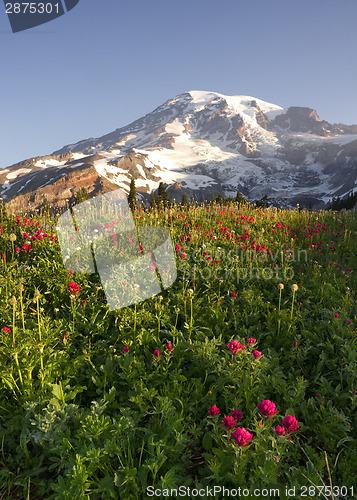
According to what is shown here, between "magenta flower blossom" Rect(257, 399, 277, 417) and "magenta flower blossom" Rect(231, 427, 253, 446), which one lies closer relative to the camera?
"magenta flower blossom" Rect(231, 427, 253, 446)

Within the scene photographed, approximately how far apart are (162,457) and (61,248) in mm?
4123

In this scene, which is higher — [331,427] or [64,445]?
[64,445]

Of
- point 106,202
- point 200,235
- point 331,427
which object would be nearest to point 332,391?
point 331,427

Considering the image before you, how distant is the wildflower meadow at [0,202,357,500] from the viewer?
2252 millimetres

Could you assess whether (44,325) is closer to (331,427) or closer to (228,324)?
(228,324)

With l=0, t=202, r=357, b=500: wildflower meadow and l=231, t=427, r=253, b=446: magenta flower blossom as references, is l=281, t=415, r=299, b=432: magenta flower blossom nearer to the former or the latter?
l=0, t=202, r=357, b=500: wildflower meadow

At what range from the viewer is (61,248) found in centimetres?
532

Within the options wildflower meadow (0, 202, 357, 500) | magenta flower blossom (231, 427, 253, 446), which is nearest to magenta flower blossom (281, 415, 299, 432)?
wildflower meadow (0, 202, 357, 500)

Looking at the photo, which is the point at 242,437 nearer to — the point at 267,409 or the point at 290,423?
the point at 267,409

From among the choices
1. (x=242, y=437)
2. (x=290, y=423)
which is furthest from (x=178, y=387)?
(x=290, y=423)

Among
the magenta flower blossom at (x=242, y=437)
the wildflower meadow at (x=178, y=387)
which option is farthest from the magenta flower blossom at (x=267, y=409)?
the magenta flower blossom at (x=242, y=437)

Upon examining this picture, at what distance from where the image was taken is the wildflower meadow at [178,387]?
225cm

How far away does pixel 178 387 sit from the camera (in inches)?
119

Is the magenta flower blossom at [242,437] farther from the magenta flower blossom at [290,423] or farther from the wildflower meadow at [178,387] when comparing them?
the magenta flower blossom at [290,423]
